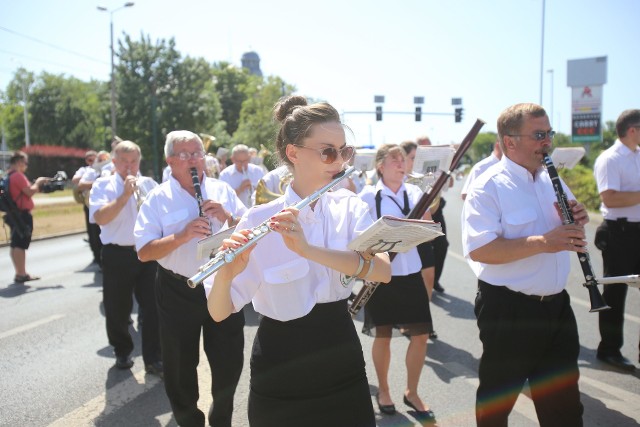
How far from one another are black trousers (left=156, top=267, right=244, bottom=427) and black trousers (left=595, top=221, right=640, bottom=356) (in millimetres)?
3439

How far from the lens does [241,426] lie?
3.97 meters

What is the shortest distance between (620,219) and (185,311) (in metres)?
3.99

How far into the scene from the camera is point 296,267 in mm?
2262

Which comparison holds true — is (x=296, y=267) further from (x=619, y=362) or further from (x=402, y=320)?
(x=619, y=362)

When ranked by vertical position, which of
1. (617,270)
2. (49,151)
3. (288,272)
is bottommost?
(617,270)

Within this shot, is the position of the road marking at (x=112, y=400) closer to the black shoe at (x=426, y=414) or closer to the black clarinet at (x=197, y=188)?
the black clarinet at (x=197, y=188)

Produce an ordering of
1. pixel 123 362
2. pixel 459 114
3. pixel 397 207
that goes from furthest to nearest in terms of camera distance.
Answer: pixel 459 114
pixel 123 362
pixel 397 207

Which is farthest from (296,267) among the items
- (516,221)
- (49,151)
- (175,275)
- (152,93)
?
(49,151)

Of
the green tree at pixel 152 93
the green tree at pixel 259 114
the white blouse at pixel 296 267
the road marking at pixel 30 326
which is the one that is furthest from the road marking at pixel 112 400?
the green tree at pixel 259 114

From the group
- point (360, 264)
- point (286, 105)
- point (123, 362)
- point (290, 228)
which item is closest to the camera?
point (290, 228)

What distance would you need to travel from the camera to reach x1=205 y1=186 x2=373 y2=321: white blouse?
2.27m

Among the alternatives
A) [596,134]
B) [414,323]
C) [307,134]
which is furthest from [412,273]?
[596,134]

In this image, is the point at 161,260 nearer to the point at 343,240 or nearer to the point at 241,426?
the point at 241,426

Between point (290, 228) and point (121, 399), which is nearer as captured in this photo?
point (290, 228)
